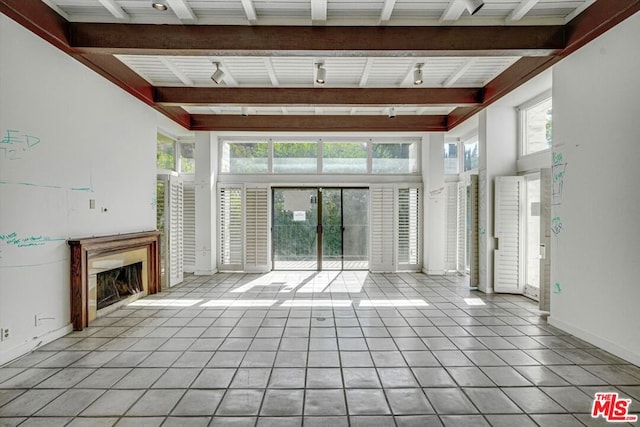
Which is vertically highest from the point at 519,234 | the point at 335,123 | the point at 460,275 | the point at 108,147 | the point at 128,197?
the point at 335,123

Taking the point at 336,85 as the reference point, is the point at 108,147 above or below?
below

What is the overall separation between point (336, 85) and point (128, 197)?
3.45 m

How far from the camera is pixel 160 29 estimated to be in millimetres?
3516

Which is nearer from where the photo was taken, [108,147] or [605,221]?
[605,221]

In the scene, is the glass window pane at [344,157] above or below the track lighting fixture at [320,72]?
below

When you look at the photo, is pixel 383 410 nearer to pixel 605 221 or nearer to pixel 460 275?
pixel 605 221

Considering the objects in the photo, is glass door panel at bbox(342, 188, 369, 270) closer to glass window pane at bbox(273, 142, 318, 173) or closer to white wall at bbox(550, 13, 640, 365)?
glass window pane at bbox(273, 142, 318, 173)

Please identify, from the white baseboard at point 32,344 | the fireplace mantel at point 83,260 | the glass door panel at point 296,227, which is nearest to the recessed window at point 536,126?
the glass door panel at point 296,227

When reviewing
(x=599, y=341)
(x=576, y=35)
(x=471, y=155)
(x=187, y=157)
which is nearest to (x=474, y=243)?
(x=471, y=155)

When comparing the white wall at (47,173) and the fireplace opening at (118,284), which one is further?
the fireplace opening at (118,284)

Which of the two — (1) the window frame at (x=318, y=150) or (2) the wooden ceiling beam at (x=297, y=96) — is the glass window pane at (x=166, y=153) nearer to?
(1) the window frame at (x=318, y=150)

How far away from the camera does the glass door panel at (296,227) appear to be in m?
7.32

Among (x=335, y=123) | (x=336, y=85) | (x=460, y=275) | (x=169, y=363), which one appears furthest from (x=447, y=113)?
(x=169, y=363)

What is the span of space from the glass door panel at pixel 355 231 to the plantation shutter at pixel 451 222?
1729 mm
